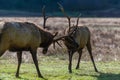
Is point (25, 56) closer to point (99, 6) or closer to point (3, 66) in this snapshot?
point (3, 66)

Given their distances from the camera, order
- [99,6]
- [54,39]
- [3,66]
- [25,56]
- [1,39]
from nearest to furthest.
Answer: [1,39] → [54,39] → [3,66] → [25,56] → [99,6]

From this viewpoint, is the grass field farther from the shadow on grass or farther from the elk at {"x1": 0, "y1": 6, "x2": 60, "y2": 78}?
the elk at {"x1": 0, "y1": 6, "x2": 60, "y2": 78}

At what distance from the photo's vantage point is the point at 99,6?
330 ft

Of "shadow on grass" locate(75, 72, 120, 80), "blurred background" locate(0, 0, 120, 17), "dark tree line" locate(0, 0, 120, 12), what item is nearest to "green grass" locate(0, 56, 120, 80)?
"shadow on grass" locate(75, 72, 120, 80)

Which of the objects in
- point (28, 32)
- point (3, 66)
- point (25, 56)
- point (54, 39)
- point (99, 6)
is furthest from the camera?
point (99, 6)

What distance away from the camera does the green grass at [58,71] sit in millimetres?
19666

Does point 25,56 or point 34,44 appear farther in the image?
point 25,56

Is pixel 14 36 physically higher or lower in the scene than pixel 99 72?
higher

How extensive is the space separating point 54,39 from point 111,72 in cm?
324

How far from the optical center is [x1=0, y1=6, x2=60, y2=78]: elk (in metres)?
17.9

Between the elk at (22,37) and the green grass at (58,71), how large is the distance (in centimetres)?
67

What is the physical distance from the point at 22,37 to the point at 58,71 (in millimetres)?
3323

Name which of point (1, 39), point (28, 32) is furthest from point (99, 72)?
point (1, 39)

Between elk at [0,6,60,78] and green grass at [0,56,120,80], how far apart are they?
670 millimetres
